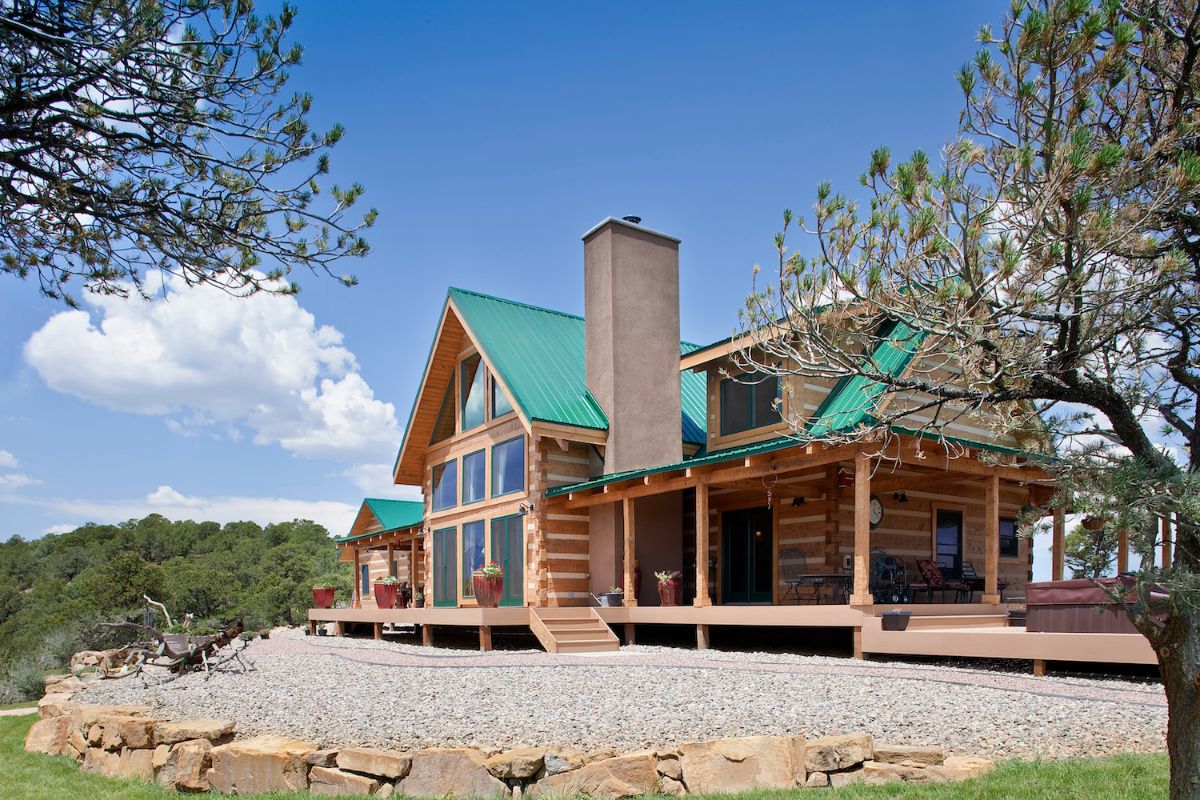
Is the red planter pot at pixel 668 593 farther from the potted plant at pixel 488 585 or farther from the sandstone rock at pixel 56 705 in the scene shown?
the sandstone rock at pixel 56 705

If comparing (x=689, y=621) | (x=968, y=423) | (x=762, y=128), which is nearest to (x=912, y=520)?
(x=968, y=423)

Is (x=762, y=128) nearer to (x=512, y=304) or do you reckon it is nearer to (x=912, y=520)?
(x=912, y=520)

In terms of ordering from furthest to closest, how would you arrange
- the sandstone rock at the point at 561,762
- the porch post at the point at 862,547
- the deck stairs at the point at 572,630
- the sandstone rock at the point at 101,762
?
1. the deck stairs at the point at 572,630
2. the porch post at the point at 862,547
3. the sandstone rock at the point at 101,762
4. the sandstone rock at the point at 561,762

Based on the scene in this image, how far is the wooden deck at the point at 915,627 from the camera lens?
377 inches

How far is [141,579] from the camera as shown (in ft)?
96.5

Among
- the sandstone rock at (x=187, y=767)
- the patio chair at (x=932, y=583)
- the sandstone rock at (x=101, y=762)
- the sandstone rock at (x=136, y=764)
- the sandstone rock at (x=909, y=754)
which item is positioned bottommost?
the sandstone rock at (x=101, y=762)

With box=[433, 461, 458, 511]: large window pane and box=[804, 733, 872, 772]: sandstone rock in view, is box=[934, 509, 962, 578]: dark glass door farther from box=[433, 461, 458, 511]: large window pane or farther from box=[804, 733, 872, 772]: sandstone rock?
box=[804, 733, 872, 772]: sandstone rock

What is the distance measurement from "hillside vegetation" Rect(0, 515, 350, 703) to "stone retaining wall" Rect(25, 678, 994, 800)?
29.4 feet

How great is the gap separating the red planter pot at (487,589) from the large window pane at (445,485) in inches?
184

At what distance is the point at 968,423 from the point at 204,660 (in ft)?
39.9

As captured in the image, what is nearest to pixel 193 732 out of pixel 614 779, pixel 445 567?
pixel 614 779

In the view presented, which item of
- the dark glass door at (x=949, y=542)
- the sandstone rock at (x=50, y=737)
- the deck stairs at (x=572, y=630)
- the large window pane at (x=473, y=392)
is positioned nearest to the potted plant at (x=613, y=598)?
the deck stairs at (x=572, y=630)

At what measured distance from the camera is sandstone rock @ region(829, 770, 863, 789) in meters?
6.09

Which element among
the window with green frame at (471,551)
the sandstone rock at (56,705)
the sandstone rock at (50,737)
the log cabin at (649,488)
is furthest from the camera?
the window with green frame at (471,551)
